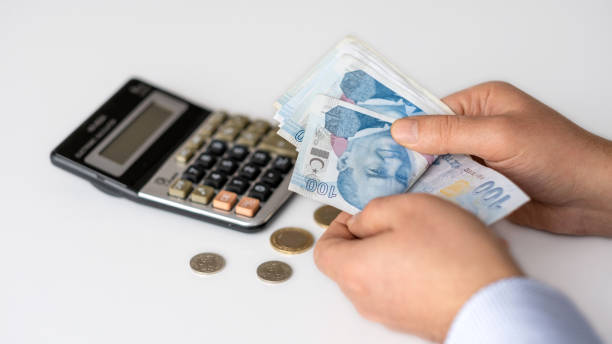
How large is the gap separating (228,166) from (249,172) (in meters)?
0.04

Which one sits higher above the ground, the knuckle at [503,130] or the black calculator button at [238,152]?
the knuckle at [503,130]

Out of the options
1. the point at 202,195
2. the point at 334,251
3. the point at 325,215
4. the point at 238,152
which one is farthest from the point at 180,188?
the point at 334,251

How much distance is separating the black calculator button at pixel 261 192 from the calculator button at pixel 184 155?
0.51 ft

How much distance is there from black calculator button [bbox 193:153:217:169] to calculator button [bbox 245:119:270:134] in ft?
0.35

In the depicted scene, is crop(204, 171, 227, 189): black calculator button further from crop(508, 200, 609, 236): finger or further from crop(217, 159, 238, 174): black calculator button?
crop(508, 200, 609, 236): finger

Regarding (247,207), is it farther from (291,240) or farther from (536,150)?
(536,150)

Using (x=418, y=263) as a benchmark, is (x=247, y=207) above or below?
below

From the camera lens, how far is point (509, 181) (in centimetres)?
94

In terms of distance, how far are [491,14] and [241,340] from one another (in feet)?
3.86

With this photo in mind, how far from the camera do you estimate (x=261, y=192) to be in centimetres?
109

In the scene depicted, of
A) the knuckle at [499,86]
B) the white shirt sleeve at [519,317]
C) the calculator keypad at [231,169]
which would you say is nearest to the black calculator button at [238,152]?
the calculator keypad at [231,169]

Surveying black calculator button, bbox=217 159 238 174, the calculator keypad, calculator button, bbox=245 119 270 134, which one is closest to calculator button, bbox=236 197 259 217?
the calculator keypad

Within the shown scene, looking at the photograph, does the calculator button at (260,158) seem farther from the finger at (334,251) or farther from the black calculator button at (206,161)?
the finger at (334,251)

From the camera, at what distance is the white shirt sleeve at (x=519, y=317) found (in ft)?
2.20
